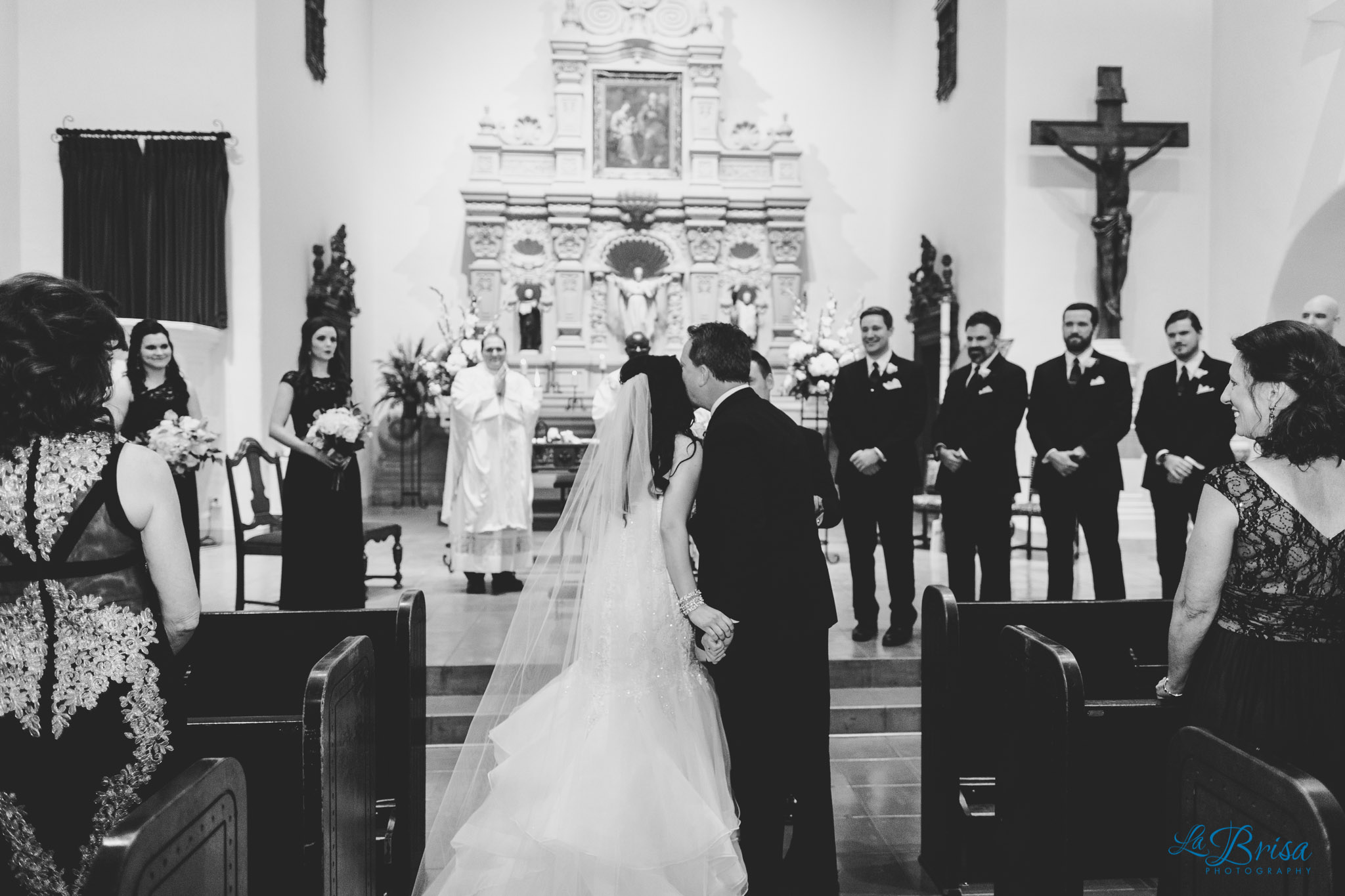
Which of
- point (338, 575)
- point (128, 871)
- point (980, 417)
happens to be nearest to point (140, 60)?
point (338, 575)

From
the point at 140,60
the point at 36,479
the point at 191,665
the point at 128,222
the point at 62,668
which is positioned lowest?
the point at 191,665

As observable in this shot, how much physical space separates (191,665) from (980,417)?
12.6ft

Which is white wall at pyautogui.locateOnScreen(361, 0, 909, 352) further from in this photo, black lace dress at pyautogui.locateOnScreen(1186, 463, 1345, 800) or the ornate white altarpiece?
black lace dress at pyautogui.locateOnScreen(1186, 463, 1345, 800)

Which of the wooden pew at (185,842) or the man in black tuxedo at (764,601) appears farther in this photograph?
the man in black tuxedo at (764,601)

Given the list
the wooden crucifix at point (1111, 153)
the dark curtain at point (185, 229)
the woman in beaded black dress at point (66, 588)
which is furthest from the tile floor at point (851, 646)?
the wooden crucifix at point (1111, 153)

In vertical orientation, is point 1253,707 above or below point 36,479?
below

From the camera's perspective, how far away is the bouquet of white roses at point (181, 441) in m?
4.29

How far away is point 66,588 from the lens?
1.79 meters

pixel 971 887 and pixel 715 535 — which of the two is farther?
pixel 971 887

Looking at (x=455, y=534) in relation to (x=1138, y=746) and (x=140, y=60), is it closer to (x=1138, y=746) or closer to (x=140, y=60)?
(x=1138, y=746)

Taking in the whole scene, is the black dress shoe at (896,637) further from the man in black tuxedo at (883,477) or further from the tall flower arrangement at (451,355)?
the tall flower arrangement at (451,355)

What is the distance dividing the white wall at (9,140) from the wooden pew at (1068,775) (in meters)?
8.78

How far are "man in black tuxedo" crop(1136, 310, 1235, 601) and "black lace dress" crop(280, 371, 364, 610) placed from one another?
423cm

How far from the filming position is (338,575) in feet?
16.9
